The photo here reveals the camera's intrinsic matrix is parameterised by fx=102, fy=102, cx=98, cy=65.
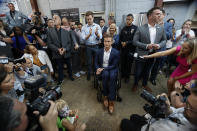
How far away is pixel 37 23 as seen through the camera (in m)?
2.93

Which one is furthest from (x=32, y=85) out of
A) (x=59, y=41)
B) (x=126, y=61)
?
(x=126, y=61)

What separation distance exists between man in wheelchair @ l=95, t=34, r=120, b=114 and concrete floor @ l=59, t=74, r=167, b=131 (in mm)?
188

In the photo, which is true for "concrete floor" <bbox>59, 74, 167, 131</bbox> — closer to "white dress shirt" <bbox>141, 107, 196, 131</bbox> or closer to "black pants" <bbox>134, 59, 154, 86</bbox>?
"black pants" <bbox>134, 59, 154, 86</bbox>

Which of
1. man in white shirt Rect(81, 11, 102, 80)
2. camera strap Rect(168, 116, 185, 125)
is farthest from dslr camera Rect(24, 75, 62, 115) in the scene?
man in white shirt Rect(81, 11, 102, 80)

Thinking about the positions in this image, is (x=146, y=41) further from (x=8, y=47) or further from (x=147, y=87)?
(x=8, y=47)

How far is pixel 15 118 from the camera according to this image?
578mm

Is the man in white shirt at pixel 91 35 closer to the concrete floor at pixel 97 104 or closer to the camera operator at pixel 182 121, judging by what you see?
the concrete floor at pixel 97 104

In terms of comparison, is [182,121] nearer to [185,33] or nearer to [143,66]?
[143,66]

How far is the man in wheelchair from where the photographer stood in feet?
6.77

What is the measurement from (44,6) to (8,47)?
3.82 metres

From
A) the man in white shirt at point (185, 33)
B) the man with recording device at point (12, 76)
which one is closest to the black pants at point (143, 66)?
the man in white shirt at point (185, 33)

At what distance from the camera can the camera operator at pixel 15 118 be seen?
537 millimetres

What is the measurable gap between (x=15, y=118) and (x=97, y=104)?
187 centimetres

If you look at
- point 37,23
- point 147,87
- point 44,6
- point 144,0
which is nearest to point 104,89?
point 147,87
